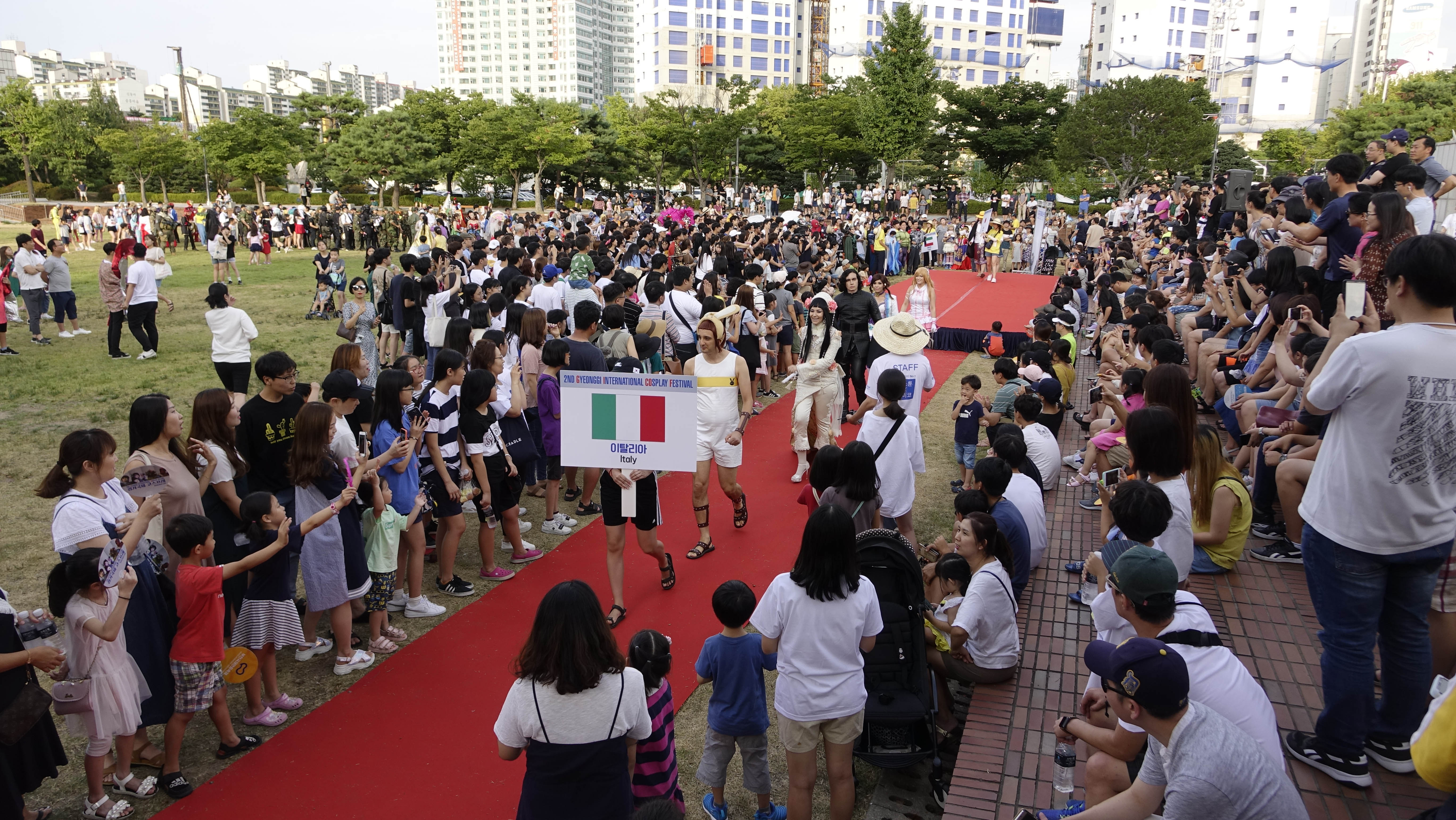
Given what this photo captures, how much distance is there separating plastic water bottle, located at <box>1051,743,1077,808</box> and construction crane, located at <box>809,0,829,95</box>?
121 m

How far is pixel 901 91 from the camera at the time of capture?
47406 millimetres

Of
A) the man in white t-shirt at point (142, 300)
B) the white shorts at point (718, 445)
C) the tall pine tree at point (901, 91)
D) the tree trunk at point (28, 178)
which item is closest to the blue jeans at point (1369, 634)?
Result: the white shorts at point (718, 445)

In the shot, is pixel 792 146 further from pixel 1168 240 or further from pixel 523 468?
pixel 523 468

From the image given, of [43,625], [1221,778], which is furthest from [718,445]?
[1221,778]

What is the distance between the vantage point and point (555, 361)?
283 inches

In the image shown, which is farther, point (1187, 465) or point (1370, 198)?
Result: point (1370, 198)

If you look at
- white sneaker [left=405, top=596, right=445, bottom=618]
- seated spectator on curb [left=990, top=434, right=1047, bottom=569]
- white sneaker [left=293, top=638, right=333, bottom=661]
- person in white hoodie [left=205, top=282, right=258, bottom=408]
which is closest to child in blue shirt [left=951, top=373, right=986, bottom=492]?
seated spectator on curb [left=990, top=434, right=1047, bottom=569]

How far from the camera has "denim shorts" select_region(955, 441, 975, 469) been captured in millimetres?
8227

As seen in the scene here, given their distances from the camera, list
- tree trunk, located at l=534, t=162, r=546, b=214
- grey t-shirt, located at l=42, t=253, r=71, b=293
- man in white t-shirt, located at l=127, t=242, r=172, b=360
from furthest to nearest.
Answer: tree trunk, located at l=534, t=162, r=546, b=214
grey t-shirt, located at l=42, t=253, r=71, b=293
man in white t-shirt, located at l=127, t=242, r=172, b=360

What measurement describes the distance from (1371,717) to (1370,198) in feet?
14.7

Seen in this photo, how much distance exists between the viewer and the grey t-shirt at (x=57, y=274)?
14461 mm

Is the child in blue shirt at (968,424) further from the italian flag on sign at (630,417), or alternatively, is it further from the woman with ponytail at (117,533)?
the woman with ponytail at (117,533)

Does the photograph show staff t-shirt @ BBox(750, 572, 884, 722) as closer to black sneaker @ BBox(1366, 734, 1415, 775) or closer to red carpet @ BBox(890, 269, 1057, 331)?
black sneaker @ BBox(1366, 734, 1415, 775)

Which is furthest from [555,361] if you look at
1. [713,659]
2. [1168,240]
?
[1168,240]
